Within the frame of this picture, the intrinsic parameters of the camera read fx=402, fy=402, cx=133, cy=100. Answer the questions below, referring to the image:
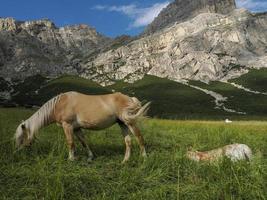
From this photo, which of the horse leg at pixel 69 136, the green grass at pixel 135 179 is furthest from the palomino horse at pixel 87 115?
the green grass at pixel 135 179

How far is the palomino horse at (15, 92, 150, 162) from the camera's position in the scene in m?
14.5

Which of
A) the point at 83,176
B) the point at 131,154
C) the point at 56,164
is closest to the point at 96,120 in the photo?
the point at 131,154

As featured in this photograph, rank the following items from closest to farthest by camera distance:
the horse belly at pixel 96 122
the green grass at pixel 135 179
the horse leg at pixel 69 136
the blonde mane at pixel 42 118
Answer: the green grass at pixel 135 179 < the horse leg at pixel 69 136 < the horse belly at pixel 96 122 < the blonde mane at pixel 42 118

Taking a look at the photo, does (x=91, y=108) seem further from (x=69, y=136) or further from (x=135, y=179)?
(x=135, y=179)

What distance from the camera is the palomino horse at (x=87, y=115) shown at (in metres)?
14.5

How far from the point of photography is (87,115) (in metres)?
14.6

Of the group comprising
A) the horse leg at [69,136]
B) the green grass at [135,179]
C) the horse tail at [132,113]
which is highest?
the horse tail at [132,113]

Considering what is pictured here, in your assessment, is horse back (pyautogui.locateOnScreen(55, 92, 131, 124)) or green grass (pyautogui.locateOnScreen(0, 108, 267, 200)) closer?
green grass (pyautogui.locateOnScreen(0, 108, 267, 200))

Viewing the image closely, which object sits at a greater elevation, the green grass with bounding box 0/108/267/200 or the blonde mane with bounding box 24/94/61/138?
the blonde mane with bounding box 24/94/61/138

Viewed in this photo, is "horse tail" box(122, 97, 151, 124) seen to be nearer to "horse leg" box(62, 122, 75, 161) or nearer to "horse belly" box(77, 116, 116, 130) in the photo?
"horse belly" box(77, 116, 116, 130)

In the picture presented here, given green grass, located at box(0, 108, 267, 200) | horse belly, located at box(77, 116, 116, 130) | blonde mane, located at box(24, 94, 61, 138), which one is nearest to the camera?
green grass, located at box(0, 108, 267, 200)

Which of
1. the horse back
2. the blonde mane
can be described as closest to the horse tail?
the horse back

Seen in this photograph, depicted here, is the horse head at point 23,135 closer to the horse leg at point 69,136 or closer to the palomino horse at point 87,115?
the palomino horse at point 87,115

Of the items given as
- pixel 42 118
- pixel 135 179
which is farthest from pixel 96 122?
pixel 135 179
